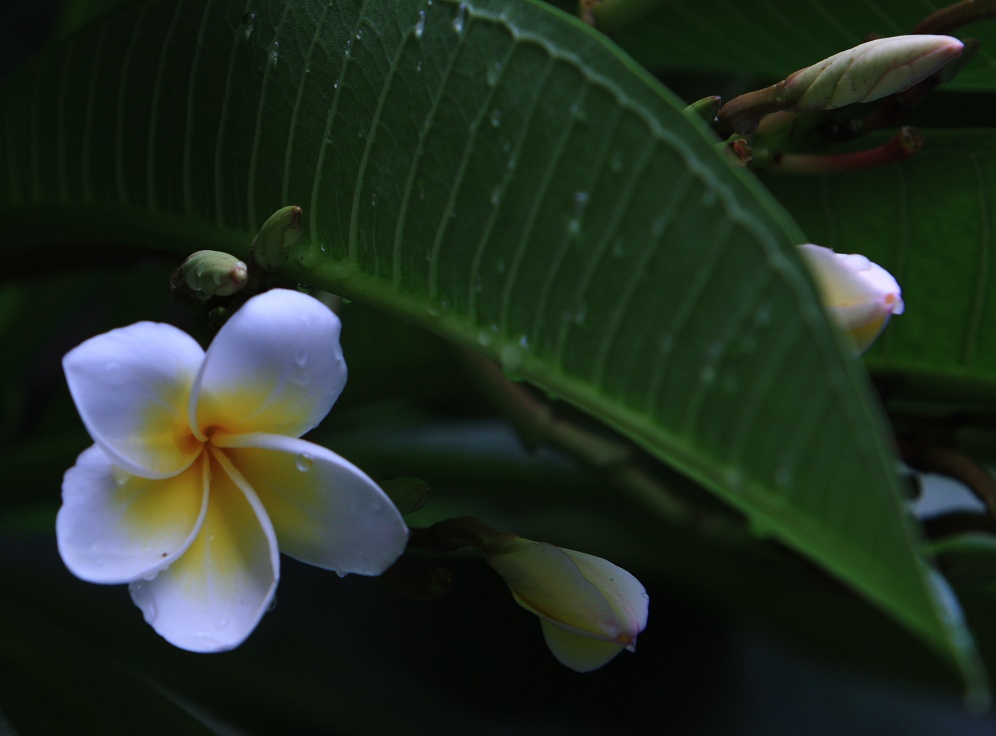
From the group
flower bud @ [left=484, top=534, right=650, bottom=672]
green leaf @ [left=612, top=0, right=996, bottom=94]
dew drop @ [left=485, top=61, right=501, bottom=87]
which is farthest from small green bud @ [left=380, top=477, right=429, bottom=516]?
green leaf @ [left=612, top=0, right=996, bottom=94]

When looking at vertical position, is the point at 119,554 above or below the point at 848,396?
below

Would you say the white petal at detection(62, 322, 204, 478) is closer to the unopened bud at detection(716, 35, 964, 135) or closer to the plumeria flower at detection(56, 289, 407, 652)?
the plumeria flower at detection(56, 289, 407, 652)

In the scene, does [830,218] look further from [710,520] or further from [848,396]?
[848,396]

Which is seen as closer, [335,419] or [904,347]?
[904,347]

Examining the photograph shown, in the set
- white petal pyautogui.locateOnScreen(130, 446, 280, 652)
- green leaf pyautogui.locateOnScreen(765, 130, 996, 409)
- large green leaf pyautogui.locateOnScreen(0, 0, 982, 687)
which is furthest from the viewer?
green leaf pyautogui.locateOnScreen(765, 130, 996, 409)

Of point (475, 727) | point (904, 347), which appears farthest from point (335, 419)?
point (904, 347)

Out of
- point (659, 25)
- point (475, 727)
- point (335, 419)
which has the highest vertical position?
point (659, 25)

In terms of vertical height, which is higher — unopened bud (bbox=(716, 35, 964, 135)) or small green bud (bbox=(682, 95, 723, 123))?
unopened bud (bbox=(716, 35, 964, 135))
